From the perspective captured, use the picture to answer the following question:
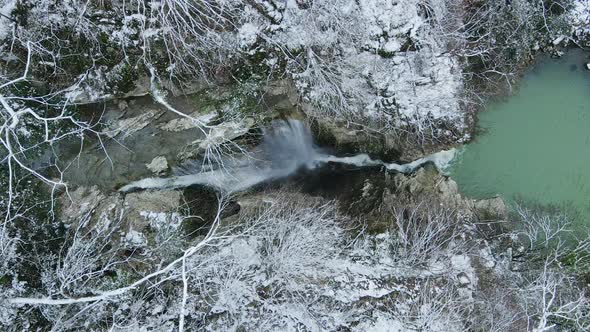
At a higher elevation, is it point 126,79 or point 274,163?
point 126,79

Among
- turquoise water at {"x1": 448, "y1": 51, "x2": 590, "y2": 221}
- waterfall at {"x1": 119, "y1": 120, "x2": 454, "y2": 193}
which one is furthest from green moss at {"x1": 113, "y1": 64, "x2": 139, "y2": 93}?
turquoise water at {"x1": 448, "y1": 51, "x2": 590, "y2": 221}

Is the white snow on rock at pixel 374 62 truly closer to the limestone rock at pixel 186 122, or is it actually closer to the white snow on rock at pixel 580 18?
the limestone rock at pixel 186 122

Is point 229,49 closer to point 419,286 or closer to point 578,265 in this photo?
point 419,286

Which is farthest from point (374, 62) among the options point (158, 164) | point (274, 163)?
point (158, 164)

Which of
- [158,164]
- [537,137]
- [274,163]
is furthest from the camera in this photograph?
[274,163]

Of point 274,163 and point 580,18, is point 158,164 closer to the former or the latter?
point 274,163

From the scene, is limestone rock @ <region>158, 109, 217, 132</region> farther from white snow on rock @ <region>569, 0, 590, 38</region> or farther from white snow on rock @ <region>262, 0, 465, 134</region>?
white snow on rock @ <region>569, 0, 590, 38</region>

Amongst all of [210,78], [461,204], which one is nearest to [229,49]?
[210,78]
